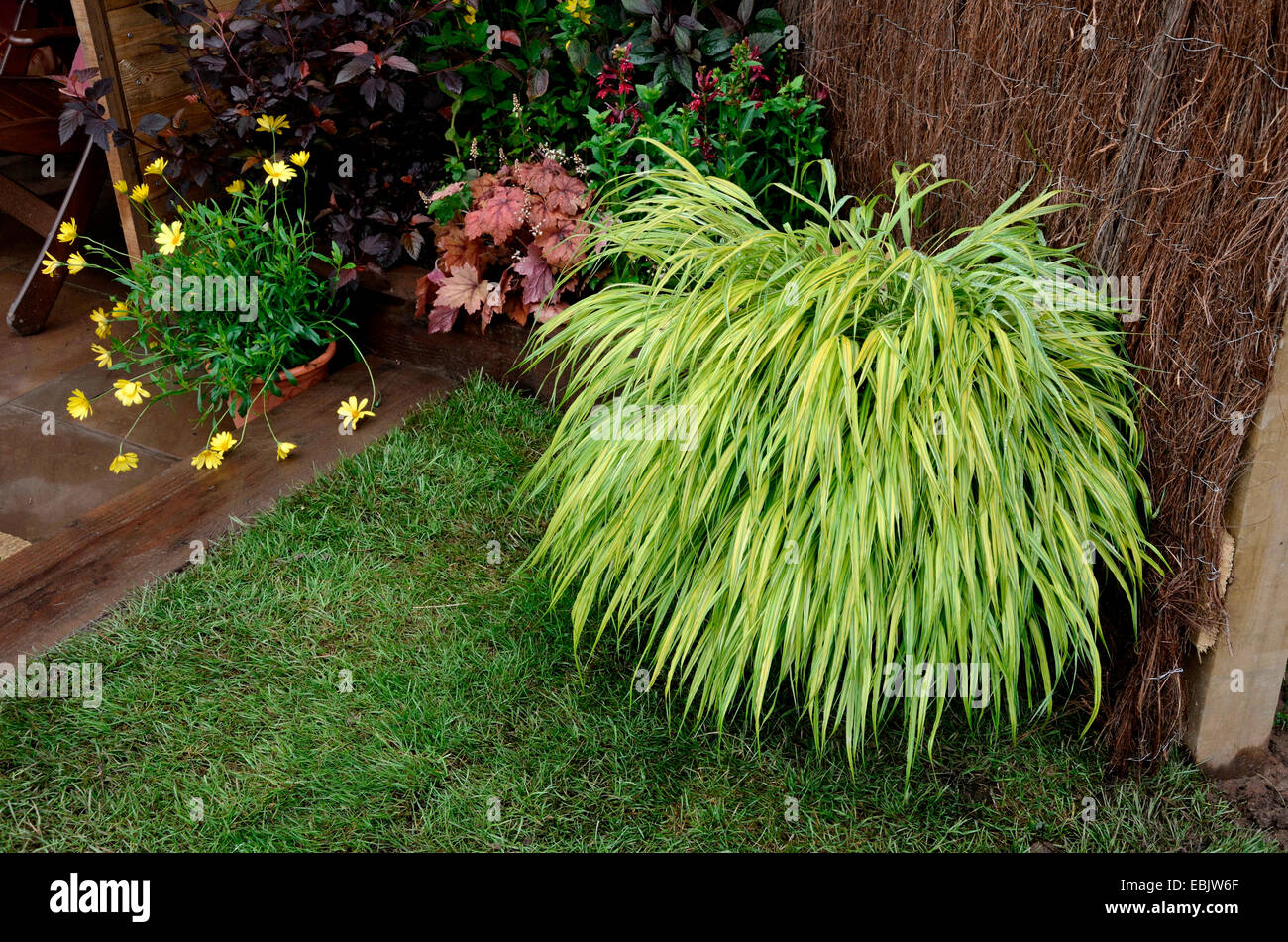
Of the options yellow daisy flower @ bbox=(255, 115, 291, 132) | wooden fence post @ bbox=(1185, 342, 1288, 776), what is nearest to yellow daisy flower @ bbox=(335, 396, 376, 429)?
yellow daisy flower @ bbox=(255, 115, 291, 132)

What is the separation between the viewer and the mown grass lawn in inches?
78.4

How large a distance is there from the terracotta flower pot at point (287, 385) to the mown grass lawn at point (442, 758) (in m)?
0.66

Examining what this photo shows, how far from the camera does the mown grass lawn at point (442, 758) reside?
1990 millimetres

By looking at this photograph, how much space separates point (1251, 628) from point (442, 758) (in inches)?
60.5

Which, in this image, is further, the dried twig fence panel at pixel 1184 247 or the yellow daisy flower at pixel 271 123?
the yellow daisy flower at pixel 271 123

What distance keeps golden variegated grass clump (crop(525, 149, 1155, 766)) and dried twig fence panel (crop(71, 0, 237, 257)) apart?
6.38ft

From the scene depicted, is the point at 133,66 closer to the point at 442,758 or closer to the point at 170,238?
the point at 170,238

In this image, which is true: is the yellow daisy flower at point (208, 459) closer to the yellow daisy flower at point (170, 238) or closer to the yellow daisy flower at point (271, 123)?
the yellow daisy flower at point (170, 238)

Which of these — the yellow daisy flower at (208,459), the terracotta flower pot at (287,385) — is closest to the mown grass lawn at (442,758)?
the yellow daisy flower at (208,459)

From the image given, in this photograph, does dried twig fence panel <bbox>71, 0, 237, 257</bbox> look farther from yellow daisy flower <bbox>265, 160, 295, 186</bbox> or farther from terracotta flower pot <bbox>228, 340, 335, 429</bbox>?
terracotta flower pot <bbox>228, 340, 335, 429</bbox>

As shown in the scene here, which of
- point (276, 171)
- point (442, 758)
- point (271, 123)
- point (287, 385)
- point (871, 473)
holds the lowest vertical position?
point (442, 758)

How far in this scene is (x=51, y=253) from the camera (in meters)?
3.78

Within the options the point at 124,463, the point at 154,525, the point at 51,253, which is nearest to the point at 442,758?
the point at 154,525

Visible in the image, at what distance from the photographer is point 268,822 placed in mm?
1988
